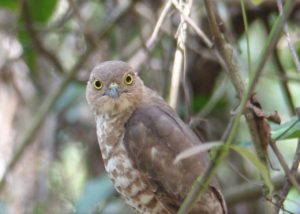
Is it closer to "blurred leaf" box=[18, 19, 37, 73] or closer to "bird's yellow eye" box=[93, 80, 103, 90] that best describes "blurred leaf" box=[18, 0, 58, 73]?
"blurred leaf" box=[18, 19, 37, 73]

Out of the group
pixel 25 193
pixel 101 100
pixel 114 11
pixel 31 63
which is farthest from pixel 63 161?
pixel 101 100

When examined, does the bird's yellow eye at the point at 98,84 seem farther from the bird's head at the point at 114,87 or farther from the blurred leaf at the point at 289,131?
the blurred leaf at the point at 289,131

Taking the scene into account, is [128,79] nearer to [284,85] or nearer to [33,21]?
[284,85]

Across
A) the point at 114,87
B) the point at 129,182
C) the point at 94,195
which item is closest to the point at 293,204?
the point at 94,195

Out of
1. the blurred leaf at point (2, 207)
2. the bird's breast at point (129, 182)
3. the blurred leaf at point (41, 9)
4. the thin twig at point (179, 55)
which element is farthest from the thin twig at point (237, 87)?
the blurred leaf at point (2, 207)

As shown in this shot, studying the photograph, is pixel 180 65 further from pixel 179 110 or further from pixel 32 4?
pixel 32 4

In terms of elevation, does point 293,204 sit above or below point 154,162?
below

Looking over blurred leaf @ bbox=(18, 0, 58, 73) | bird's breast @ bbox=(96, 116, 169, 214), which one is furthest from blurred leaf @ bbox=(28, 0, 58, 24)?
bird's breast @ bbox=(96, 116, 169, 214)
